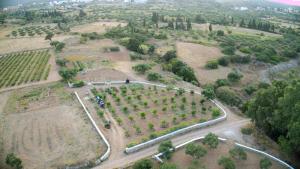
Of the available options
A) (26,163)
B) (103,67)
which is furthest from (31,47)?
(26,163)

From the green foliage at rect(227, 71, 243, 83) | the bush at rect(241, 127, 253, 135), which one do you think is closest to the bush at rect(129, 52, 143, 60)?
the green foliage at rect(227, 71, 243, 83)

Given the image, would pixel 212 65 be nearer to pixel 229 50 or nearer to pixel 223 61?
pixel 223 61

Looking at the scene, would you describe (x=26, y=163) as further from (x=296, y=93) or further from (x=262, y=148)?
(x=296, y=93)

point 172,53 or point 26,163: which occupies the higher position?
point 172,53

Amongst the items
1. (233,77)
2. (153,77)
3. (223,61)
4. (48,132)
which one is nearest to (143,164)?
(48,132)

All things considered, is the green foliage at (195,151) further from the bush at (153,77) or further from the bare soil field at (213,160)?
the bush at (153,77)

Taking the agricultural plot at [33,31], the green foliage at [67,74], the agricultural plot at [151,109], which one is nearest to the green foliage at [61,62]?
the green foliage at [67,74]
